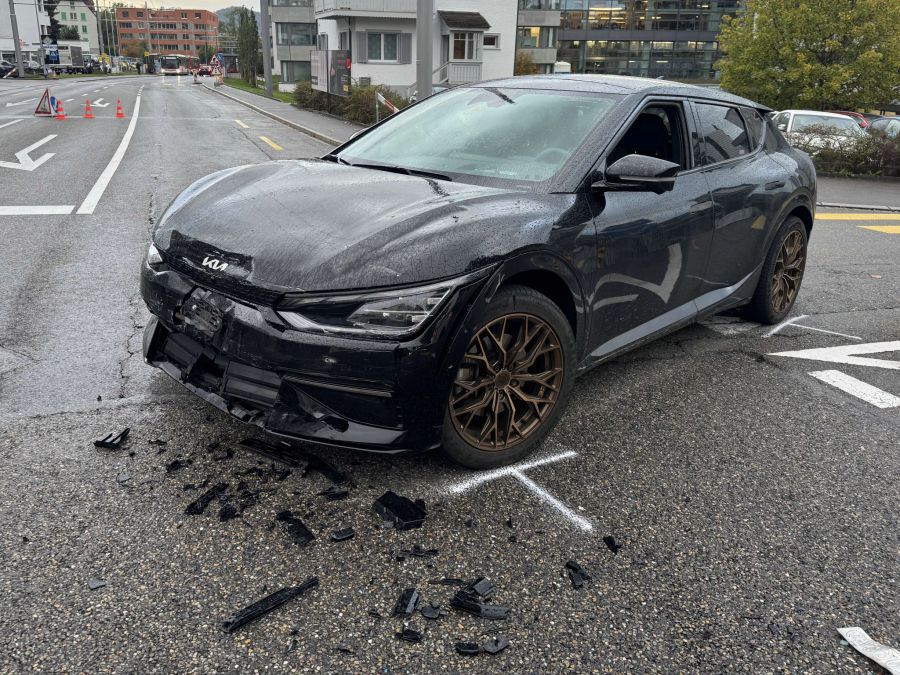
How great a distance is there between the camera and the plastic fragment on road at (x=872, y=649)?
2.31 m

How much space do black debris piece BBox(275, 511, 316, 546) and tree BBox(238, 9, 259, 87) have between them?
71.1 meters

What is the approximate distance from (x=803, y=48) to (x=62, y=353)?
28560 mm

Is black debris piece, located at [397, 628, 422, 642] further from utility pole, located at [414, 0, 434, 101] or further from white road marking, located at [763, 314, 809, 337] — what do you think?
utility pole, located at [414, 0, 434, 101]

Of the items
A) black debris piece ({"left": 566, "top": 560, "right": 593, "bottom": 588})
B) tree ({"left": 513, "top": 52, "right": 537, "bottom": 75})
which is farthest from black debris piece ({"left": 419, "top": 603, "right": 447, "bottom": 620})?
tree ({"left": 513, "top": 52, "right": 537, "bottom": 75})

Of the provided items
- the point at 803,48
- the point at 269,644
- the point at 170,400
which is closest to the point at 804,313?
the point at 170,400

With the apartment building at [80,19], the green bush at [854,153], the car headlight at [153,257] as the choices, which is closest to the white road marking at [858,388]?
the car headlight at [153,257]

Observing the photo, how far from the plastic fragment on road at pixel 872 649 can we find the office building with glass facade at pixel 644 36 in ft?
283

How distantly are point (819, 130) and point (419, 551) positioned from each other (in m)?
18.0

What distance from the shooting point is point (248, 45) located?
230 ft

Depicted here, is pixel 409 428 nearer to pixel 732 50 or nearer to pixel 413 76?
pixel 732 50

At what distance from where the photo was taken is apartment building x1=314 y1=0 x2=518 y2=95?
39188 mm

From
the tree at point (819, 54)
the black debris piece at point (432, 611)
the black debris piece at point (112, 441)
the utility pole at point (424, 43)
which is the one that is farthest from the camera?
the tree at point (819, 54)

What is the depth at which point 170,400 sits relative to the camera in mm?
3824

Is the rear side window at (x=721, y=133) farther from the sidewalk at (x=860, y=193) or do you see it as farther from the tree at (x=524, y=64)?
the tree at (x=524, y=64)
